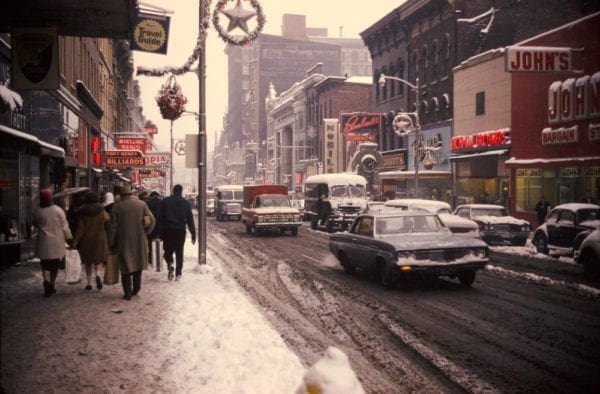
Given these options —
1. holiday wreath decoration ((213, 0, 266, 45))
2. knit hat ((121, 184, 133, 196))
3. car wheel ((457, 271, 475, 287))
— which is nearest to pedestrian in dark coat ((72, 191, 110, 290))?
knit hat ((121, 184, 133, 196))

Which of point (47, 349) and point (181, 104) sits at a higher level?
point (181, 104)

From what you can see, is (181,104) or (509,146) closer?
(181,104)

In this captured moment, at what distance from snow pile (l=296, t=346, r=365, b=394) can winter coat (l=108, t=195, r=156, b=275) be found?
721cm

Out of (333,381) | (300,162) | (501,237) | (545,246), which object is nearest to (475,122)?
(501,237)

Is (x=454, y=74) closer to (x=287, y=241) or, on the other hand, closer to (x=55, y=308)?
(x=287, y=241)

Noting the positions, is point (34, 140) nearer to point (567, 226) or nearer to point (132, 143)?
point (567, 226)

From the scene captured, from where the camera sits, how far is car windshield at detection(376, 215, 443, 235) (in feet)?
43.1

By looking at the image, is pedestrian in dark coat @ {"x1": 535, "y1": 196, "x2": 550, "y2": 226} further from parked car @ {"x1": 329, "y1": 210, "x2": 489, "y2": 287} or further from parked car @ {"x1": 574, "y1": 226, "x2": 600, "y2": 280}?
parked car @ {"x1": 329, "y1": 210, "x2": 489, "y2": 287}

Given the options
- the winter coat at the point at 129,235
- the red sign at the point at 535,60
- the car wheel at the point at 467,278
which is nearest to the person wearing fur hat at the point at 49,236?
the winter coat at the point at 129,235

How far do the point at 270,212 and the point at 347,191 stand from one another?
5.54 meters

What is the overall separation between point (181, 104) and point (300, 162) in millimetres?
68871

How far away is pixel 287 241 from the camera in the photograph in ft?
82.1

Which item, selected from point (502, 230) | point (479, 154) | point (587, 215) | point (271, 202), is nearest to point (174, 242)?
point (587, 215)

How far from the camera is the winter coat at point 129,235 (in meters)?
10.5
